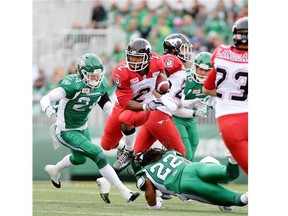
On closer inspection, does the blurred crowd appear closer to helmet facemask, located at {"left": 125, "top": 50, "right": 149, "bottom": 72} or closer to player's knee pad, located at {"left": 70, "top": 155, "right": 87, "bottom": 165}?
player's knee pad, located at {"left": 70, "top": 155, "right": 87, "bottom": 165}

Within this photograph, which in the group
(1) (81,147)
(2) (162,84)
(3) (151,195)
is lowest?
(3) (151,195)

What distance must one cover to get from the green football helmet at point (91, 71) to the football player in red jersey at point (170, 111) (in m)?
0.65

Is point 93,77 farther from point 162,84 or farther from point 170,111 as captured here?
point 170,111

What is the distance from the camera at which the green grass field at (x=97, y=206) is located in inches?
264

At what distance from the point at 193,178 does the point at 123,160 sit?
1.67 meters

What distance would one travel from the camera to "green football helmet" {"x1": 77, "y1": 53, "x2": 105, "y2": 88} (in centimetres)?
769

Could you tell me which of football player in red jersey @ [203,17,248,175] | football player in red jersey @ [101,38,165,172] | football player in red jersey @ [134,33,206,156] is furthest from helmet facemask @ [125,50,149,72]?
football player in red jersey @ [203,17,248,175]

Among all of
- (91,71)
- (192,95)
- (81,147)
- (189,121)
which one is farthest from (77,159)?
(192,95)

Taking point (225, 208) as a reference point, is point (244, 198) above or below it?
above

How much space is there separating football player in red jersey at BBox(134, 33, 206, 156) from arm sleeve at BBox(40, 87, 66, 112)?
0.96 meters

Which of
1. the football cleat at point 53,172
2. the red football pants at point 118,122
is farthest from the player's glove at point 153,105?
the football cleat at point 53,172

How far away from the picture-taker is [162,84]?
7977 millimetres

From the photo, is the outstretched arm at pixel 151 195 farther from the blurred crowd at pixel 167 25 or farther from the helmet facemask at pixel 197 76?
the blurred crowd at pixel 167 25
